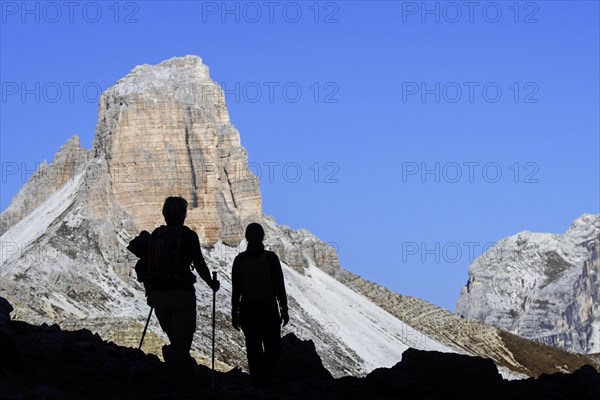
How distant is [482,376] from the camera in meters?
20.7

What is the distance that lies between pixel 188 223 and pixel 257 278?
117889 mm

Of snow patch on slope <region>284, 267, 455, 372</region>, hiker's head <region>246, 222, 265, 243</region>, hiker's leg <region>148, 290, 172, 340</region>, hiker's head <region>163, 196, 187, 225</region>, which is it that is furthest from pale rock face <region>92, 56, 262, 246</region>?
hiker's leg <region>148, 290, 172, 340</region>

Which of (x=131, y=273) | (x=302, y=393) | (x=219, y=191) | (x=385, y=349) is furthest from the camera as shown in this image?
(x=219, y=191)

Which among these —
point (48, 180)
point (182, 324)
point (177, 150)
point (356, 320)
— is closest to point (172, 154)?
point (177, 150)

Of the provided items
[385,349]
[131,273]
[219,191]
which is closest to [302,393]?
[131,273]

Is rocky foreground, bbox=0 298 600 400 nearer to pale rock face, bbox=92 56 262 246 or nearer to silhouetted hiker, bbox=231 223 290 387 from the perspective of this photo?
silhouetted hiker, bbox=231 223 290 387

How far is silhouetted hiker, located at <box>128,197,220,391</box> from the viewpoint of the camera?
18641mm

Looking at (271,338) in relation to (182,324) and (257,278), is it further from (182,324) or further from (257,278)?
(182,324)

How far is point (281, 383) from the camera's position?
22.0 meters

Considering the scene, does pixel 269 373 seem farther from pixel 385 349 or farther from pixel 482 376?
pixel 385 349

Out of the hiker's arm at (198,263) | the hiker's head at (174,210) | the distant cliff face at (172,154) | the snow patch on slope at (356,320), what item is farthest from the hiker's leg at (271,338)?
the distant cliff face at (172,154)

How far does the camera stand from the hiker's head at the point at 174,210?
1892 centimetres

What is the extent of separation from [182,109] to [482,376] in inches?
4727

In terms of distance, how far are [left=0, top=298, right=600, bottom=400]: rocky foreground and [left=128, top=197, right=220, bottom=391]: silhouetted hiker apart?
2.82 ft
